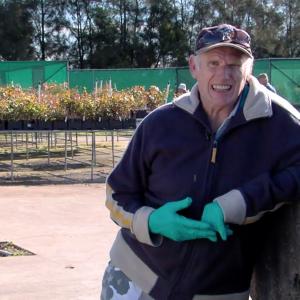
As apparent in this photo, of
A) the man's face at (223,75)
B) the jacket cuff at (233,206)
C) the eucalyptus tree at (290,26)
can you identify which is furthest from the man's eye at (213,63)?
the eucalyptus tree at (290,26)

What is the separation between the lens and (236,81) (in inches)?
88.9

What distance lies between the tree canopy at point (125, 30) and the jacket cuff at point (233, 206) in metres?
51.2

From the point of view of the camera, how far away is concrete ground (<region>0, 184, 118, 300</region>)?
5410mm

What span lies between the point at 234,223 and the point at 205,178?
17 cm

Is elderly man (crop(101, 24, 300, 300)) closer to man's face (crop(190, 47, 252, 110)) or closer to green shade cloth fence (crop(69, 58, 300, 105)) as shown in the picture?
man's face (crop(190, 47, 252, 110))

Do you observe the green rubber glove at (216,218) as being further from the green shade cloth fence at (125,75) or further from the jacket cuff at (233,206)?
the green shade cloth fence at (125,75)

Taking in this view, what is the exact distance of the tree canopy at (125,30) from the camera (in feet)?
176

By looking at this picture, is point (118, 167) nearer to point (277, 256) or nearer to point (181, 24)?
point (277, 256)

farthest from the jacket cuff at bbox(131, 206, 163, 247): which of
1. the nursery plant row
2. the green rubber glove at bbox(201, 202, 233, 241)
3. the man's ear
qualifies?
the nursery plant row

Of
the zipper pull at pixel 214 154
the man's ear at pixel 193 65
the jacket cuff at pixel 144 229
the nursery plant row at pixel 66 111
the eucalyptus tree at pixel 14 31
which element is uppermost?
the eucalyptus tree at pixel 14 31

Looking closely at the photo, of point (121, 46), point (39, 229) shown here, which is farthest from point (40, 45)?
point (39, 229)

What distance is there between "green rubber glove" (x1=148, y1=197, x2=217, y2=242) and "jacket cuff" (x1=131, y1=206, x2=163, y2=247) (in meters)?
0.04

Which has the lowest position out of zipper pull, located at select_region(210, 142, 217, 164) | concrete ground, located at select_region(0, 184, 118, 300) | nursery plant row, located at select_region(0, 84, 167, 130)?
concrete ground, located at select_region(0, 184, 118, 300)

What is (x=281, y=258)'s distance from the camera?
230 cm
